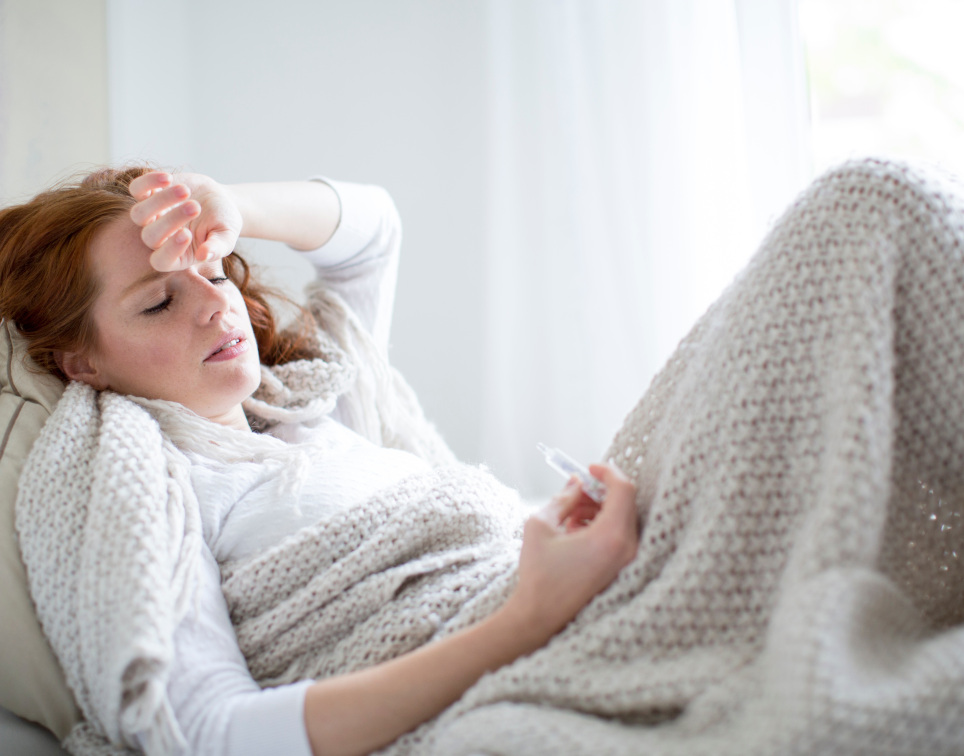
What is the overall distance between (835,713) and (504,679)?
252 mm

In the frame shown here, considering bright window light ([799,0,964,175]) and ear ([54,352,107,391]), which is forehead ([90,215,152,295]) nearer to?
ear ([54,352,107,391])

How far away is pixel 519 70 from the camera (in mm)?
1883

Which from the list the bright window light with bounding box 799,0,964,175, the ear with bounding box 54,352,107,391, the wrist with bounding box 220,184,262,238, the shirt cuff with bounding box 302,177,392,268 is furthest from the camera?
the bright window light with bounding box 799,0,964,175

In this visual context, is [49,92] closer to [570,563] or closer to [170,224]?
[170,224]

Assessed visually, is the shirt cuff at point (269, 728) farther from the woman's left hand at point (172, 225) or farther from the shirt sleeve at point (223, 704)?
the woman's left hand at point (172, 225)

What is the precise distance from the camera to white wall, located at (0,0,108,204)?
4.33ft

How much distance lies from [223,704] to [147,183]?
1.93 ft

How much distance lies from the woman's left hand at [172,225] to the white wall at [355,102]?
3.45ft

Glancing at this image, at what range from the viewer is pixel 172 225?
0.87m

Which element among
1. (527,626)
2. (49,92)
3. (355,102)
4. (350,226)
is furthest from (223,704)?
(355,102)

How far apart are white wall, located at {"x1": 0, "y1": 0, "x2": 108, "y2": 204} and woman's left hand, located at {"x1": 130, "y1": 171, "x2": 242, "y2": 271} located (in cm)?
57

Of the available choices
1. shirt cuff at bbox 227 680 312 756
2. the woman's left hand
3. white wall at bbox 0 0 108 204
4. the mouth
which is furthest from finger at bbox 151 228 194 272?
white wall at bbox 0 0 108 204

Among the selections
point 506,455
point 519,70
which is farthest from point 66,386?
point 519,70

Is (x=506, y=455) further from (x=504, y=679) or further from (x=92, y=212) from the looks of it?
(x=504, y=679)
